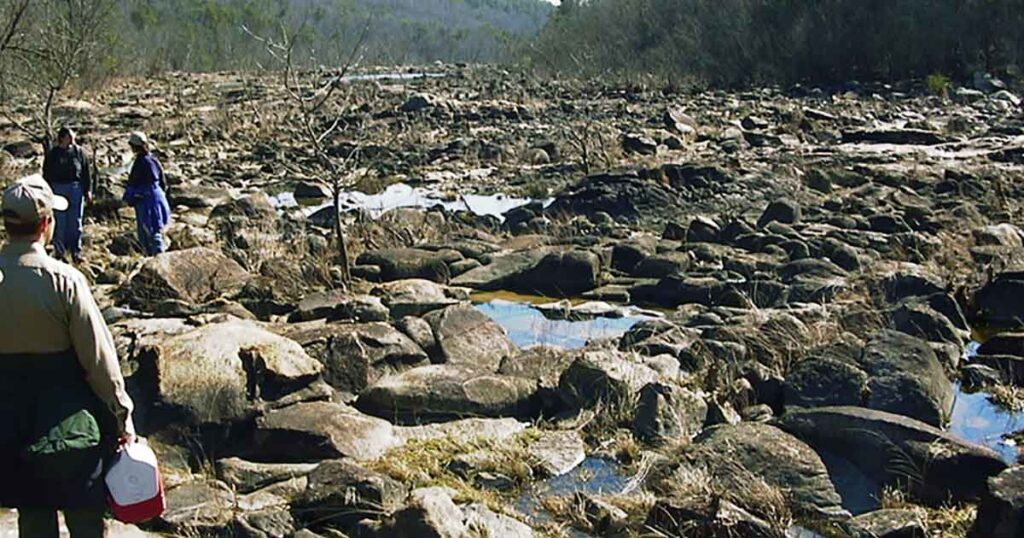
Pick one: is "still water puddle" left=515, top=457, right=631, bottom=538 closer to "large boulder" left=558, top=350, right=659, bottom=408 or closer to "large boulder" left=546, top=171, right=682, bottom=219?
"large boulder" left=558, top=350, right=659, bottom=408

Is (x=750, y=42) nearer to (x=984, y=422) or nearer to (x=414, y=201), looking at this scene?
(x=414, y=201)

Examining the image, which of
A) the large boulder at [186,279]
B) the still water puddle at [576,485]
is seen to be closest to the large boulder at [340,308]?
the large boulder at [186,279]

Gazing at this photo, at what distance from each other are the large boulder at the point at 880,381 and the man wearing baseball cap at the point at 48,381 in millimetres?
4535

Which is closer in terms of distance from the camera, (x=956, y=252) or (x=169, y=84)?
(x=956, y=252)

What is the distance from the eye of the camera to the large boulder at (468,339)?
835 centimetres

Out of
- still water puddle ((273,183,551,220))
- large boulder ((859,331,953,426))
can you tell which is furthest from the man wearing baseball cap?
still water puddle ((273,183,551,220))

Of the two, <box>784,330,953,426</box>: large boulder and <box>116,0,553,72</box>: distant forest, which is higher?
<box>784,330,953,426</box>: large boulder

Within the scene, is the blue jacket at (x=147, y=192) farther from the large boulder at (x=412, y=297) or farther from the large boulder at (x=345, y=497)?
the large boulder at (x=345, y=497)

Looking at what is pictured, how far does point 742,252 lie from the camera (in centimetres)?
1252

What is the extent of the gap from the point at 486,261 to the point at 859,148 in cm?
1171

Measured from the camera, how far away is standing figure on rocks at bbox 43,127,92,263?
11.1 meters

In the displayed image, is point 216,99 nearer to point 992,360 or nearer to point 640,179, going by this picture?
point 640,179

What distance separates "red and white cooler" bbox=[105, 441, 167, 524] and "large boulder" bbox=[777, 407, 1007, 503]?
3795mm

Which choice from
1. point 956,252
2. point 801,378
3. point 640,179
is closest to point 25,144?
point 640,179
